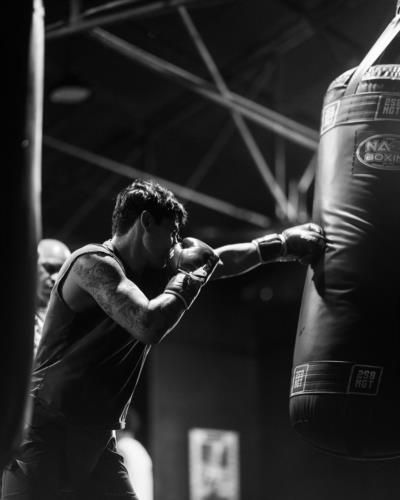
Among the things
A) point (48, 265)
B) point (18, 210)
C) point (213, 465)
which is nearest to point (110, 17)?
point (48, 265)

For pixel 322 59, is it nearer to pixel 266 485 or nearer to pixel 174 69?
pixel 174 69

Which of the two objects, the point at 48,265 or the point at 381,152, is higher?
the point at 381,152

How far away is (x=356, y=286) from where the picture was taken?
3385 mm

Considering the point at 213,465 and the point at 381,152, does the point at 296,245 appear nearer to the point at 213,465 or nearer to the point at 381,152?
the point at 381,152

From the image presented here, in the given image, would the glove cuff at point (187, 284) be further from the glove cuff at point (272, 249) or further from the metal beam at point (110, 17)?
the metal beam at point (110, 17)

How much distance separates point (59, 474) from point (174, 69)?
16.1 ft

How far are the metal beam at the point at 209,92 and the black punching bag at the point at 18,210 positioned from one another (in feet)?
14.3

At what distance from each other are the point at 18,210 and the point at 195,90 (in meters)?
5.40

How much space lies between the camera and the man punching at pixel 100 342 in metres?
3.01

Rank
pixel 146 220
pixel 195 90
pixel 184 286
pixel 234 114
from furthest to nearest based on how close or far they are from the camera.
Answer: pixel 234 114 < pixel 195 90 < pixel 146 220 < pixel 184 286

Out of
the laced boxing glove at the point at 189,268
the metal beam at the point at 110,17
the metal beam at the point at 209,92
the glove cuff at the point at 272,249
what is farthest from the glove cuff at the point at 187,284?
the metal beam at the point at 209,92

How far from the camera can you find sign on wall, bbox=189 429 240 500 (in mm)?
11859

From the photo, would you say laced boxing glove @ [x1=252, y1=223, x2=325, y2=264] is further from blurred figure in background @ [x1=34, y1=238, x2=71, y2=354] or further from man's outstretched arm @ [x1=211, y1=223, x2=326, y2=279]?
blurred figure in background @ [x1=34, y1=238, x2=71, y2=354]

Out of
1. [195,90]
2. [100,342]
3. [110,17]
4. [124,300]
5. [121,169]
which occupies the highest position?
[110,17]
